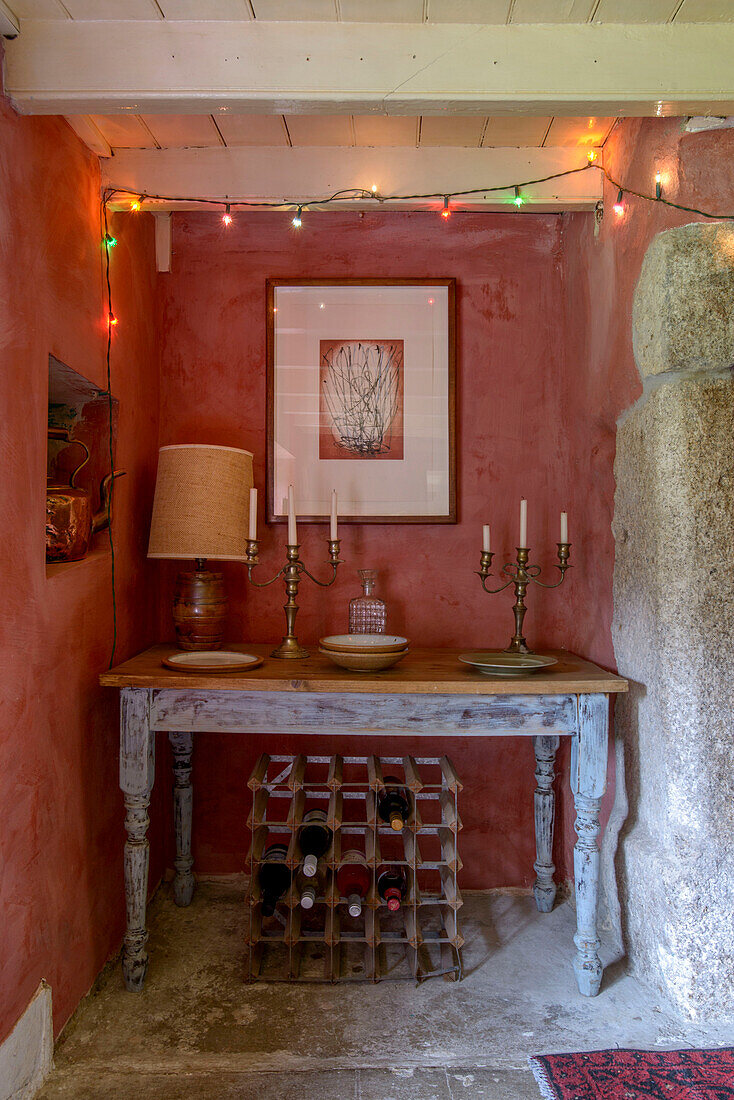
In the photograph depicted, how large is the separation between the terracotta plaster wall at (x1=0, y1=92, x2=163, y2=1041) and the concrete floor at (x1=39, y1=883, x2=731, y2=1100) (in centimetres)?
17

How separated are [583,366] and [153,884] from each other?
2.27 m

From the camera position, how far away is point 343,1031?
175 cm

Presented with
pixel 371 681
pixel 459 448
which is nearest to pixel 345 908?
pixel 371 681

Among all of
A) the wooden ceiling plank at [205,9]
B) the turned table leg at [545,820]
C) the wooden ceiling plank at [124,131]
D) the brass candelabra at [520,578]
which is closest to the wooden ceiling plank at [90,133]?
the wooden ceiling plank at [124,131]

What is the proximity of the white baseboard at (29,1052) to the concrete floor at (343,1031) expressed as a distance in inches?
1.8

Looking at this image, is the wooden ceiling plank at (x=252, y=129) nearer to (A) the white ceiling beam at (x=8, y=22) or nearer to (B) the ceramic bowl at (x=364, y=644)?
(A) the white ceiling beam at (x=8, y=22)

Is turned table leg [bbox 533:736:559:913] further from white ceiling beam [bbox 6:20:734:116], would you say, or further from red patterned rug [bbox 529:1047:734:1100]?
white ceiling beam [bbox 6:20:734:116]

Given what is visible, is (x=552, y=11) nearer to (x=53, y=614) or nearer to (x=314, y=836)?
(x=53, y=614)

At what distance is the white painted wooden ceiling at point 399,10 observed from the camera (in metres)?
1.51

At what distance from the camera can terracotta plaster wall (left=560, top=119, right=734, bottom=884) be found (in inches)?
69.7

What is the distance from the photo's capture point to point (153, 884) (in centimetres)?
240

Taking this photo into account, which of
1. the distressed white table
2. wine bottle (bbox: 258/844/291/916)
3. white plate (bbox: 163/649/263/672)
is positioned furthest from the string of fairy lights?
wine bottle (bbox: 258/844/291/916)

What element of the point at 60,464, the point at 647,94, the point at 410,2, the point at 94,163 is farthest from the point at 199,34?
the point at 60,464

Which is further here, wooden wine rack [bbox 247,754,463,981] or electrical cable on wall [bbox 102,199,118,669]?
electrical cable on wall [bbox 102,199,118,669]
